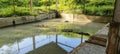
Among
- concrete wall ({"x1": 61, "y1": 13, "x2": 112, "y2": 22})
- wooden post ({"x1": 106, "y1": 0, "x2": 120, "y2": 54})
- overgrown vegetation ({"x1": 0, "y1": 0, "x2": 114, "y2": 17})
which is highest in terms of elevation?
overgrown vegetation ({"x1": 0, "y1": 0, "x2": 114, "y2": 17})

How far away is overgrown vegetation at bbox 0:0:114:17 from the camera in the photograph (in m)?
9.12

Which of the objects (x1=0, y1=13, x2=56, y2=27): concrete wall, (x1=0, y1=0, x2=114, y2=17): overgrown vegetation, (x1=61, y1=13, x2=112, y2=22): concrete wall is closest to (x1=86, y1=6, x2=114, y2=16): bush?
(x1=0, y1=0, x2=114, y2=17): overgrown vegetation

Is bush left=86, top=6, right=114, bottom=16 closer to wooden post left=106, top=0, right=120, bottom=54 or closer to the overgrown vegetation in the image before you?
the overgrown vegetation

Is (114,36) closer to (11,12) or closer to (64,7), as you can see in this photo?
(11,12)

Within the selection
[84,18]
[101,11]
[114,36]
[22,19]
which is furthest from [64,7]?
[114,36]

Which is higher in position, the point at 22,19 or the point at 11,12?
the point at 11,12

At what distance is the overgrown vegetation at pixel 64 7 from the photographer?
29.9ft

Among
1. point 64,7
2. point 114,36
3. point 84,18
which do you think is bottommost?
point 84,18

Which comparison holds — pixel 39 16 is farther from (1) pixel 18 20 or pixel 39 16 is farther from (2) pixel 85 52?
(2) pixel 85 52

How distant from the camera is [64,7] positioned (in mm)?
12273

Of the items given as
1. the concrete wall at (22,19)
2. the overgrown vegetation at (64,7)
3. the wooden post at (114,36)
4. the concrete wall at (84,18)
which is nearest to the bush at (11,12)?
the overgrown vegetation at (64,7)

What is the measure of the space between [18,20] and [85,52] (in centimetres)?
695

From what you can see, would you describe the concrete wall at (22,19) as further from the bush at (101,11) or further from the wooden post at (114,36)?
the wooden post at (114,36)

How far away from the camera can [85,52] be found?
2.30 m
